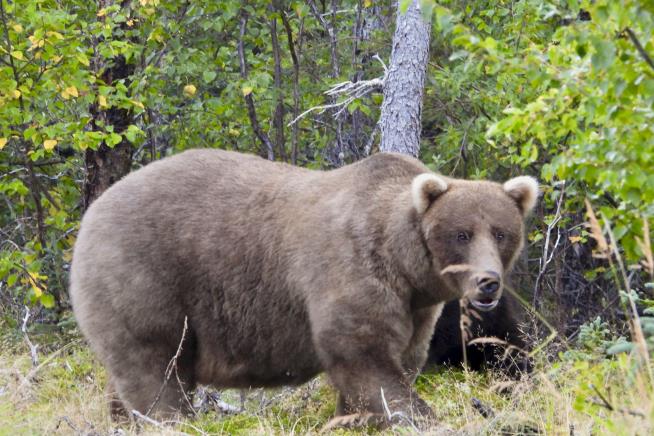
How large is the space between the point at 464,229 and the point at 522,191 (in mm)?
565

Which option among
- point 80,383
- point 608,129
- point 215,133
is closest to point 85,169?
point 215,133

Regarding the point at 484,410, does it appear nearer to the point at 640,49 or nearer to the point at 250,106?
the point at 640,49

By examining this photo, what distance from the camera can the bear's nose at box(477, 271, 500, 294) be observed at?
A: 5984 millimetres

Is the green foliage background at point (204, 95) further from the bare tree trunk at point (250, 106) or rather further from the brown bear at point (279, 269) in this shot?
the brown bear at point (279, 269)

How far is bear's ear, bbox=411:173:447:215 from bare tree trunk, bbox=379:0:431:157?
2.22 metres

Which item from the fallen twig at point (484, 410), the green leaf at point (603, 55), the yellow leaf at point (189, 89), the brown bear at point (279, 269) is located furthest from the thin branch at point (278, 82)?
the green leaf at point (603, 55)

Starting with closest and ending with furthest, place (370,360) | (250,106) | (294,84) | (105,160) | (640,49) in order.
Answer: (640,49), (370,360), (105,160), (250,106), (294,84)

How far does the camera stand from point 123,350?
7.01m

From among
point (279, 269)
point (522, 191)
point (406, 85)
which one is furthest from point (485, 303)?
point (406, 85)

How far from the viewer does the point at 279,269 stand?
6852 millimetres

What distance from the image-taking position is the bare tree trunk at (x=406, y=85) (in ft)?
28.2

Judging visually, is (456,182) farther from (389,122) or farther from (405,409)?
(389,122)

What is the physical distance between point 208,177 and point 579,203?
141 inches

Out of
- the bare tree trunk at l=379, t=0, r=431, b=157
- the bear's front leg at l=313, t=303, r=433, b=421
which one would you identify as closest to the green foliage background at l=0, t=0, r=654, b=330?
the bare tree trunk at l=379, t=0, r=431, b=157
